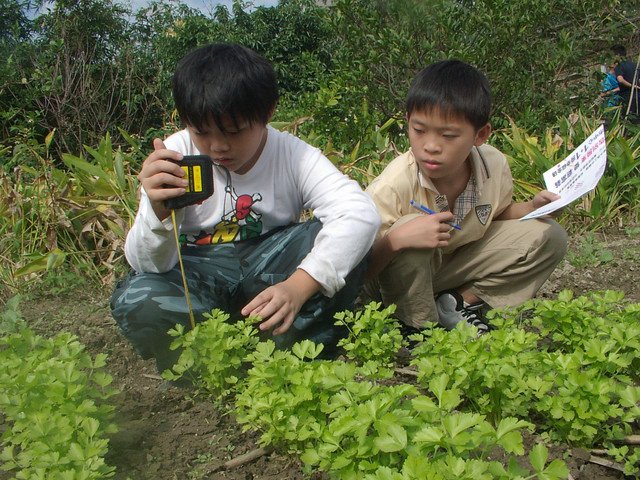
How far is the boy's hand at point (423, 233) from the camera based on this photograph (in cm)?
253

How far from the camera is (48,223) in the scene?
3.95 meters

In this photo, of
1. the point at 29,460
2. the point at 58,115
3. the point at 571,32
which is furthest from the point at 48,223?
the point at 58,115

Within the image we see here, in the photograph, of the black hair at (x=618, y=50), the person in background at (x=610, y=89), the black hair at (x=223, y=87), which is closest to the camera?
the black hair at (x=223, y=87)

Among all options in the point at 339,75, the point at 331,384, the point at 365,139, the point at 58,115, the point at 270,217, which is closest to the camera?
the point at 331,384

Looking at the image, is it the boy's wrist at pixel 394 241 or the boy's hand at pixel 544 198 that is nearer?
the boy's wrist at pixel 394 241

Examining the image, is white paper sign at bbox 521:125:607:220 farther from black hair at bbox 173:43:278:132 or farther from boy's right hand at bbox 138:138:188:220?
boy's right hand at bbox 138:138:188:220

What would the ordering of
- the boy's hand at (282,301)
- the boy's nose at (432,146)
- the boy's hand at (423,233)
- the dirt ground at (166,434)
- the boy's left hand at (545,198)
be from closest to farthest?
the dirt ground at (166,434)
the boy's hand at (282,301)
the boy's hand at (423,233)
the boy's nose at (432,146)
the boy's left hand at (545,198)

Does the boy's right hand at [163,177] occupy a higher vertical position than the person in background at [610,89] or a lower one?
higher

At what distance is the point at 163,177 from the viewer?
2057mm

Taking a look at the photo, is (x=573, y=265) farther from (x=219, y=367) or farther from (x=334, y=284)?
(x=219, y=367)

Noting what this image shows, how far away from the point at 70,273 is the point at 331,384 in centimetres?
268

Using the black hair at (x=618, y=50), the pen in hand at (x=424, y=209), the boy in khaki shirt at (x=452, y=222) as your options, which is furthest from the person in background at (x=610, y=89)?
the pen in hand at (x=424, y=209)

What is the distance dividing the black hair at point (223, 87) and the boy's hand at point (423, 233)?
A: 69 cm

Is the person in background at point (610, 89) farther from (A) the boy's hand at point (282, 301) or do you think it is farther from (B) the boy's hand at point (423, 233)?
(A) the boy's hand at point (282, 301)
